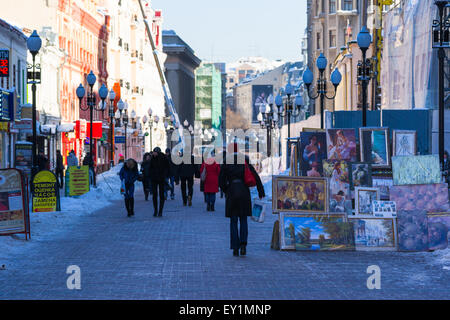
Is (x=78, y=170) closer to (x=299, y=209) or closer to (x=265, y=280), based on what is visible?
(x=299, y=209)

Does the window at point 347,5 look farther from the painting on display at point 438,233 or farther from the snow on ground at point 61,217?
the painting on display at point 438,233

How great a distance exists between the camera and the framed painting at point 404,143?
18453 millimetres

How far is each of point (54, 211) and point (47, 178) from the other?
2.68ft

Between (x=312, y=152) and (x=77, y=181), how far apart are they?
12.7m

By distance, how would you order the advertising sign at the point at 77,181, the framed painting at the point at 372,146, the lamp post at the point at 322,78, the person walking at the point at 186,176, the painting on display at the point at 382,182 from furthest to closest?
1. the lamp post at the point at 322,78
2. the advertising sign at the point at 77,181
3. the person walking at the point at 186,176
4. the framed painting at the point at 372,146
5. the painting on display at the point at 382,182

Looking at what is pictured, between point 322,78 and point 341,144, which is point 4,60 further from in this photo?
point 341,144

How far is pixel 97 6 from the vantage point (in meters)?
75.3

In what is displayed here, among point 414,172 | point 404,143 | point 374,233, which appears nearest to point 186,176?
point 404,143

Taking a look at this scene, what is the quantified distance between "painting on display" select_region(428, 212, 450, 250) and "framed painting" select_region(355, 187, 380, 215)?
1.25m

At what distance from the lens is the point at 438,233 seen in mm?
15453

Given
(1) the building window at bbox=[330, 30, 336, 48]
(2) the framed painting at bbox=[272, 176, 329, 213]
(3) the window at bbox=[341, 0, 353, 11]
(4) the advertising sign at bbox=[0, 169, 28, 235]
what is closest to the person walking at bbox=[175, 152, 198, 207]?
(4) the advertising sign at bbox=[0, 169, 28, 235]

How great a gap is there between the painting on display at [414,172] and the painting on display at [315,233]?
1.30m

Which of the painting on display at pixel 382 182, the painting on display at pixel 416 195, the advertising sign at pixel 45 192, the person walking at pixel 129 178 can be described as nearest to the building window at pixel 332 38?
the person walking at pixel 129 178

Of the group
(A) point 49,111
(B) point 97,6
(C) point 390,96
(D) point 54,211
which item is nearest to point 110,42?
(B) point 97,6
